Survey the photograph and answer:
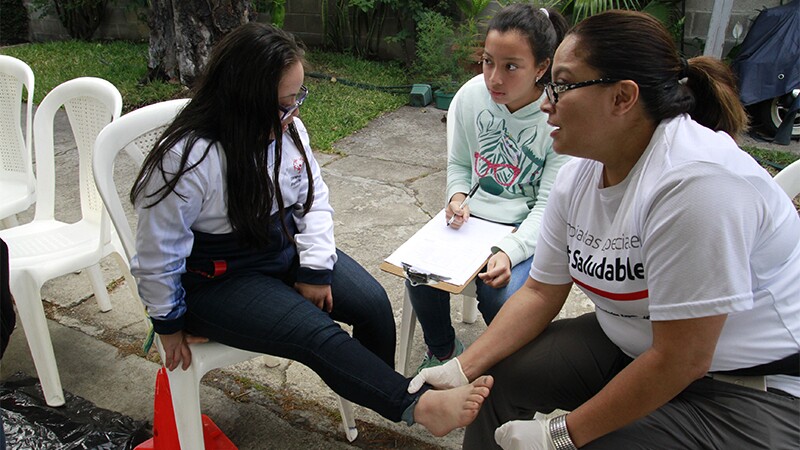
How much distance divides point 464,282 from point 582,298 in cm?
114

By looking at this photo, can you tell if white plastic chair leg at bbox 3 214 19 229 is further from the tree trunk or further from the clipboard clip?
the tree trunk

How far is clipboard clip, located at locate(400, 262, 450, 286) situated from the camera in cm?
188

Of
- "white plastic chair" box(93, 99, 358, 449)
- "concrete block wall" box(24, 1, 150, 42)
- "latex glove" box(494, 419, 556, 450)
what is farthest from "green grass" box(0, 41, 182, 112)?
"latex glove" box(494, 419, 556, 450)

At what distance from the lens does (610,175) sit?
1.45 metres

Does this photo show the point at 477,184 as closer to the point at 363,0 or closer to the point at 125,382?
the point at 125,382

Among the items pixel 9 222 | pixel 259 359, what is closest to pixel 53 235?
pixel 9 222

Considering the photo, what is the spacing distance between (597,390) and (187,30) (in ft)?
15.7

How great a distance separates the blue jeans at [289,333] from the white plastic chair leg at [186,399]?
12 centimetres

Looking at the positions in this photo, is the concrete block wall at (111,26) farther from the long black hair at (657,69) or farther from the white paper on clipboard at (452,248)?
the long black hair at (657,69)

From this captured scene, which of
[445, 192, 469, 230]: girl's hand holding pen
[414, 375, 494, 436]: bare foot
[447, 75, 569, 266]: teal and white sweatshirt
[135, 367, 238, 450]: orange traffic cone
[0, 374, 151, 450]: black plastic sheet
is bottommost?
[0, 374, 151, 450]: black plastic sheet

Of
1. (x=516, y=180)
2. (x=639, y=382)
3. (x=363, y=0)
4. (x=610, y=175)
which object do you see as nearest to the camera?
(x=639, y=382)

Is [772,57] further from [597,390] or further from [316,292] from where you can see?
[316,292]

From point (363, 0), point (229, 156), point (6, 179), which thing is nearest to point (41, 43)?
point (363, 0)

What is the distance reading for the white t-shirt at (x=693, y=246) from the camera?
3.85ft
